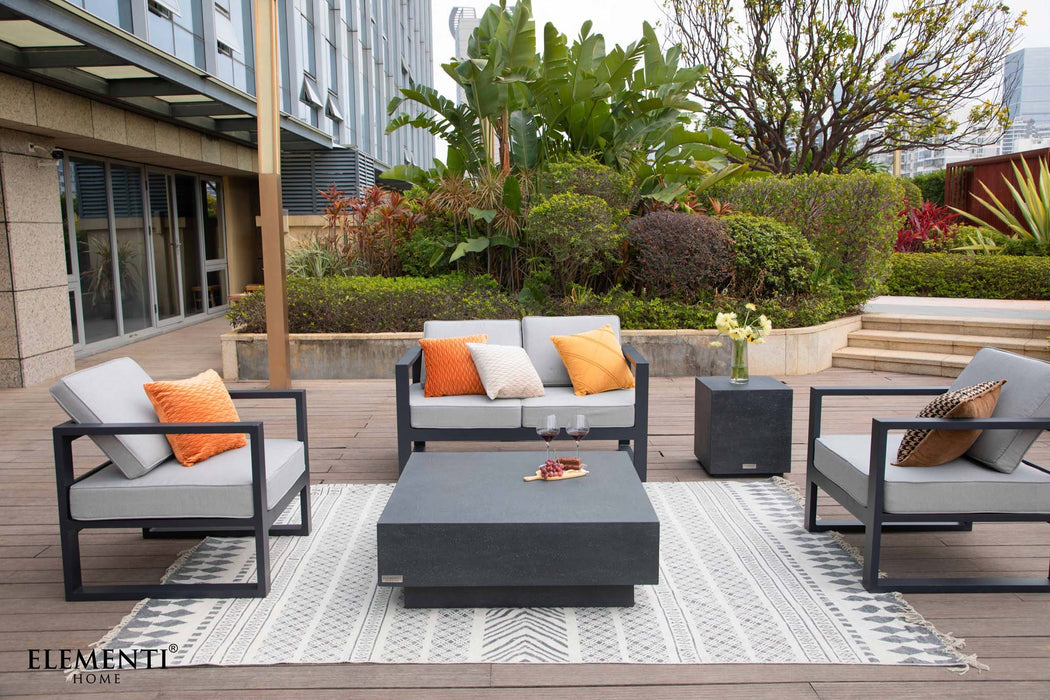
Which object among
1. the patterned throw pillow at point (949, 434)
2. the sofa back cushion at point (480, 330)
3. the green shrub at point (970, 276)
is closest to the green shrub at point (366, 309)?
the sofa back cushion at point (480, 330)

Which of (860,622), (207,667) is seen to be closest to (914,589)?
(860,622)

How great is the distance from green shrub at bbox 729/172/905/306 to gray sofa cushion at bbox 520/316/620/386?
15.3 ft

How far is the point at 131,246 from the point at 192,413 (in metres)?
8.10

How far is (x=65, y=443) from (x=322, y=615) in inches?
49.4

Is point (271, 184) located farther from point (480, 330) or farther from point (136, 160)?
point (136, 160)

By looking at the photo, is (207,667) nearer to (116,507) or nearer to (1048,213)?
(116,507)

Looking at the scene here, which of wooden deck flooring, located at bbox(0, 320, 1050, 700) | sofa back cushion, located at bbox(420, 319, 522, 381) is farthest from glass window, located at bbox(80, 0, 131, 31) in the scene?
sofa back cushion, located at bbox(420, 319, 522, 381)

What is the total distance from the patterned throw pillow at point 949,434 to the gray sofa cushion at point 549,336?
2.15 m

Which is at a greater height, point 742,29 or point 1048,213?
point 742,29

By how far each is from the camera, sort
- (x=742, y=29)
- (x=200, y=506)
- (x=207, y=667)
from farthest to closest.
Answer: (x=742, y=29) → (x=200, y=506) → (x=207, y=667)

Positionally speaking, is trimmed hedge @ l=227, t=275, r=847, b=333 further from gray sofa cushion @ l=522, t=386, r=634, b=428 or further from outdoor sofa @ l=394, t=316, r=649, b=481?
gray sofa cushion @ l=522, t=386, r=634, b=428

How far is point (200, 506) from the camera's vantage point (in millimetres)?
3217

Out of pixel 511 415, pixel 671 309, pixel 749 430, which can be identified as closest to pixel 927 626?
pixel 749 430

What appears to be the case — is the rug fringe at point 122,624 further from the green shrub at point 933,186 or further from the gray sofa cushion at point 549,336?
the green shrub at point 933,186
